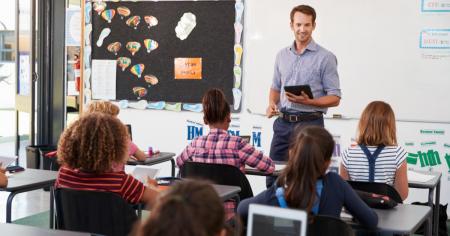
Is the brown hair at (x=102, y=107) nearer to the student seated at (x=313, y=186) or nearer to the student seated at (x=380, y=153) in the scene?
the student seated at (x=380, y=153)

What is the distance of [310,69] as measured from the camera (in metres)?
4.75

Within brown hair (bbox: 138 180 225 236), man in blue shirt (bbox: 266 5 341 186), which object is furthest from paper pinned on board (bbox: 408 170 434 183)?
brown hair (bbox: 138 180 225 236)

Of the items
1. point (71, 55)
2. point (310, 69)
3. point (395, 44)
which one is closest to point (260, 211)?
point (310, 69)

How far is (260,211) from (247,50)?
499 cm

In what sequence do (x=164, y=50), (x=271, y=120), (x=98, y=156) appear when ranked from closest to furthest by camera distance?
1. (x=98, y=156)
2. (x=271, y=120)
3. (x=164, y=50)

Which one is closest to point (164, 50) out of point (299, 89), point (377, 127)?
point (299, 89)

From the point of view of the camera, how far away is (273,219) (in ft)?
4.95

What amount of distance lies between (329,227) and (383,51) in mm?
3858

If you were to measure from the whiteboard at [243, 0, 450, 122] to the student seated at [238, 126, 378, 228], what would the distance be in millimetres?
3404

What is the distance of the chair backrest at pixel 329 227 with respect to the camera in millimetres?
2189

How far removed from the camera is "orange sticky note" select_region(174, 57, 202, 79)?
21.8ft

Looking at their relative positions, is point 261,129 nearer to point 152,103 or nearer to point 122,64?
point 152,103

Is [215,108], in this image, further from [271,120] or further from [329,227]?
[271,120]

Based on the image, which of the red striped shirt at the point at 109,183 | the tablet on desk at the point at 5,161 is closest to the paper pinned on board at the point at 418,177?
the red striped shirt at the point at 109,183
